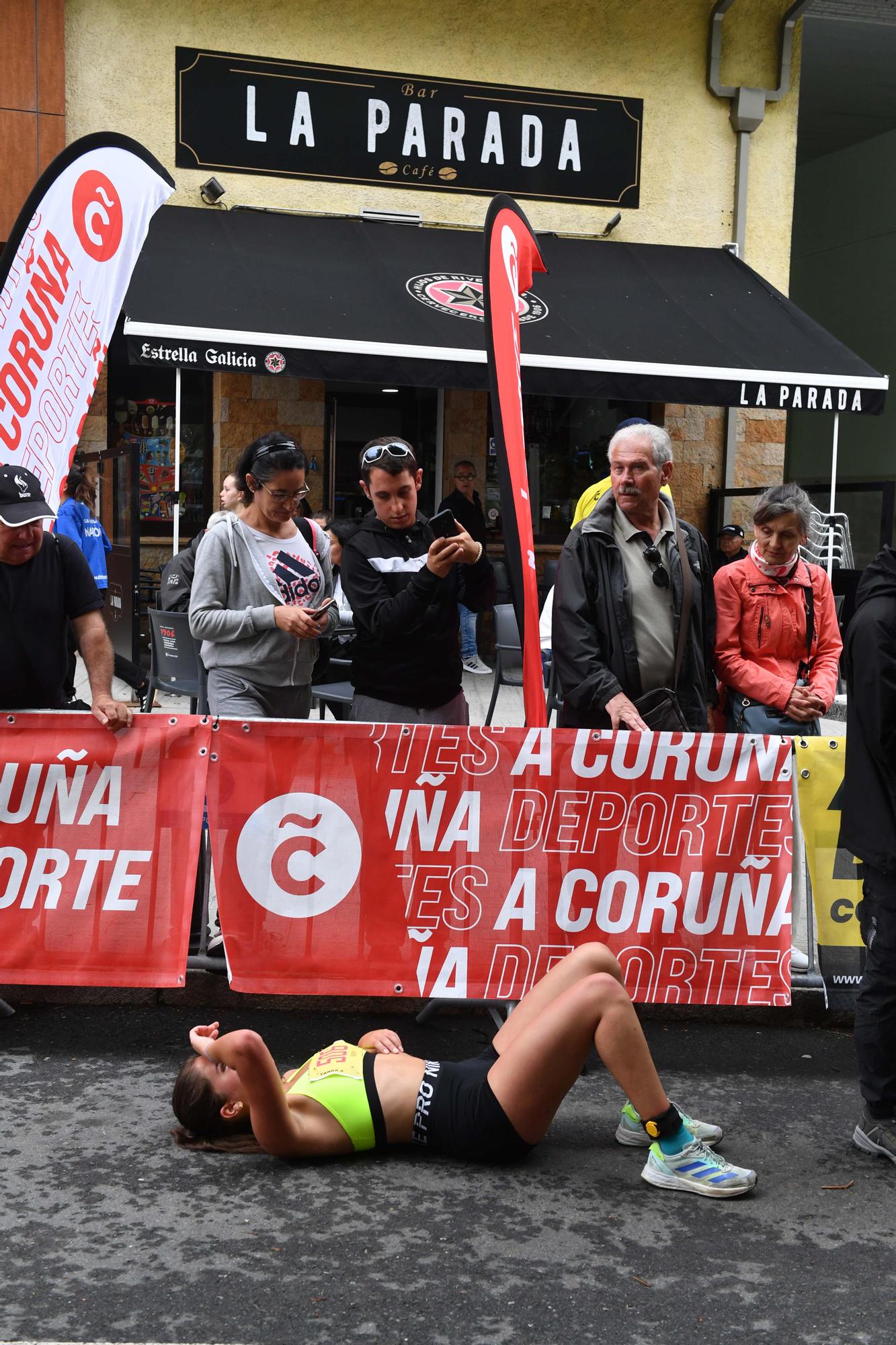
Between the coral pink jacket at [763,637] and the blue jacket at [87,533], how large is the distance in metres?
6.30

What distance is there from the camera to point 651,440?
4574mm

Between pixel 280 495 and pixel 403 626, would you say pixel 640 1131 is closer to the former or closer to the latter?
pixel 403 626

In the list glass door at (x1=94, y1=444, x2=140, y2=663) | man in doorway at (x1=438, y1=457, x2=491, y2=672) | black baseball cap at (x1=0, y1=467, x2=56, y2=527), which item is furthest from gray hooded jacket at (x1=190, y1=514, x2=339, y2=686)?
man in doorway at (x1=438, y1=457, x2=491, y2=672)

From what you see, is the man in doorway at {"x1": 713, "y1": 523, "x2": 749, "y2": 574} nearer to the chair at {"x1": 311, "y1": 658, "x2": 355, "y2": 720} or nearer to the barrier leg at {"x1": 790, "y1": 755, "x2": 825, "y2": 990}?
the chair at {"x1": 311, "y1": 658, "x2": 355, "y2": 720}

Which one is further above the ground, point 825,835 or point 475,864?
point 825,835

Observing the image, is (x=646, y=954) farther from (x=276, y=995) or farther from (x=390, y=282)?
(x=390, y=282)

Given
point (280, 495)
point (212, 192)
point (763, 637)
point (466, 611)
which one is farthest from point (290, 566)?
point (212, 192)

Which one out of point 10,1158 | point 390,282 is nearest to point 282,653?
point 10,1158

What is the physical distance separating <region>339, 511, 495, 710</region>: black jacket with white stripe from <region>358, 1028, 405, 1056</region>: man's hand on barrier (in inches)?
54.2

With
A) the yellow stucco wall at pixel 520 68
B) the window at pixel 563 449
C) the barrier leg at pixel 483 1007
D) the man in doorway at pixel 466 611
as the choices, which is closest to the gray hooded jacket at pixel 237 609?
the barrier leg at pixel 483 1007

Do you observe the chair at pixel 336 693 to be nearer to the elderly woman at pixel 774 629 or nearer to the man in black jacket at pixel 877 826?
the elderly woman at pixel 774 629

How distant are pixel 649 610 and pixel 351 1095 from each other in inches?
78.5

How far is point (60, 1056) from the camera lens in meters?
4.26

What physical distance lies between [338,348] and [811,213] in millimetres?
14900
